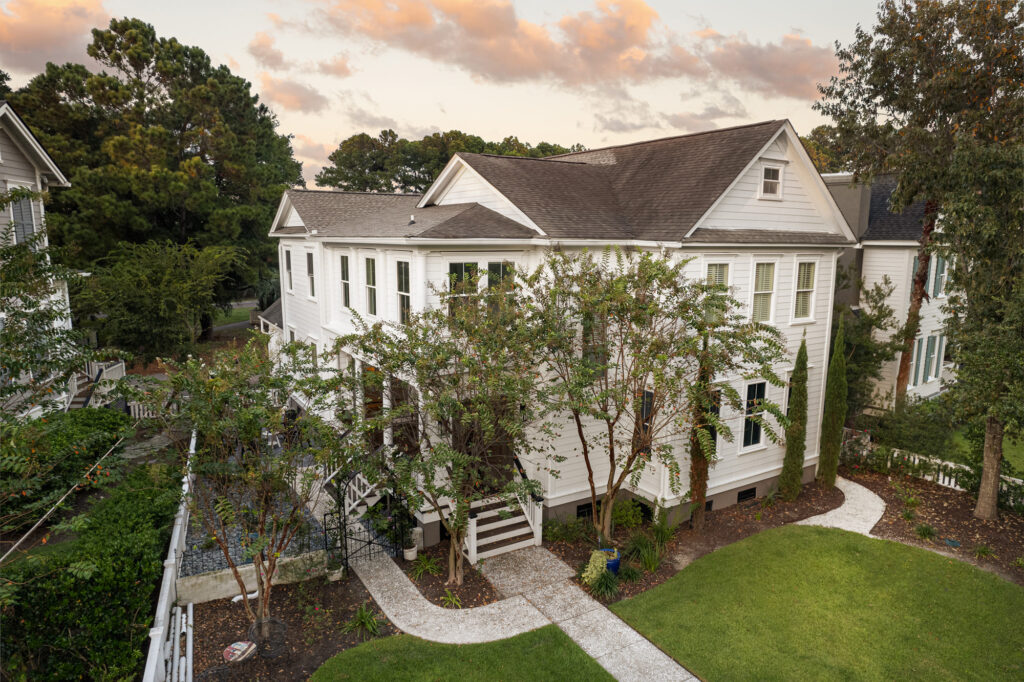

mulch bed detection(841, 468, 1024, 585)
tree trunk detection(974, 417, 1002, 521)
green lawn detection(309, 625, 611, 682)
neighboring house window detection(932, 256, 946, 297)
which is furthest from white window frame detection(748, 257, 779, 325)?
neighboring house window detection(932, 256, 946, 297)

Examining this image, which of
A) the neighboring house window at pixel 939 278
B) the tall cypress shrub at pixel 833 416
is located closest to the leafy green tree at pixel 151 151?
the tall cypress shrub at pixel 833 416

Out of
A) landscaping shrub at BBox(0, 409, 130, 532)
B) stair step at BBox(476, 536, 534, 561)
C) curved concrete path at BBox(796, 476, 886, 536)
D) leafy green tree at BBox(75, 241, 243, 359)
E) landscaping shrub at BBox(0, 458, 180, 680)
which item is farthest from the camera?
leafy green tree at BBox(75, 241, 243, 359)

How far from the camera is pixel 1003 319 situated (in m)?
13.4

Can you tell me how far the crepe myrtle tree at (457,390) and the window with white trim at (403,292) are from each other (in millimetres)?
1298

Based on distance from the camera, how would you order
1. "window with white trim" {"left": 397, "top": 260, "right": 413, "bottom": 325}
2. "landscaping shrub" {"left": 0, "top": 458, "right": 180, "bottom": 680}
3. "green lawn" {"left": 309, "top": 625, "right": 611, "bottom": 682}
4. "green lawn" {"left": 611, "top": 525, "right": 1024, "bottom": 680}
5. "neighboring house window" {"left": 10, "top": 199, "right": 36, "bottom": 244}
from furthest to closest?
"neighboring house window" {"left": 10, "top": 199, "right": 36, "bottom": 244}
"window with white trim" {"left": 397, "top": 260, "right": 413, "bottom": 325}
"green lawn" {"left": 611, "top": 525, "right": 1024, "bottom": 680}
"green lawn" {"left": 309, "top": 625, "right": 611, "bottom": 682}
"landscaping shrub" {"left": 0, "top": 458, "right": 180, "bottom": 680}

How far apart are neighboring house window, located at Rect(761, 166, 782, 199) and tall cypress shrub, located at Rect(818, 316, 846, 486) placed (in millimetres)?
4161

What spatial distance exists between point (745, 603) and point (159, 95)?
4371 cm

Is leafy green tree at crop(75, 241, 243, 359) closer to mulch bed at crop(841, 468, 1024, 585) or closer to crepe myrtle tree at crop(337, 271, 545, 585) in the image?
crepe myrtle tree at crop(337, 271, 545, 585)

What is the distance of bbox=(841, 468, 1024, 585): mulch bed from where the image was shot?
42.8ft

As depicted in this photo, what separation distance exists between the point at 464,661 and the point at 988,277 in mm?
14445

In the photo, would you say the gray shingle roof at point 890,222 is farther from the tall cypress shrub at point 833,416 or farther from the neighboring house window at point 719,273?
the neighboring house window at point 719,273

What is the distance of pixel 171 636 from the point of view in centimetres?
942

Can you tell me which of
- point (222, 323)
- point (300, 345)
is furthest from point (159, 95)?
point (300, 345)

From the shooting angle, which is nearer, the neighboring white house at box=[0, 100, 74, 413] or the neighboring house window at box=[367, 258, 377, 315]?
the neighboring house window at box=[367, 258, 377, 315]
